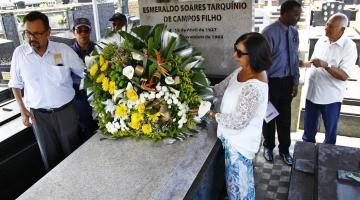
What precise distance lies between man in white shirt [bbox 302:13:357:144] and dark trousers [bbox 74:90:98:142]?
8.03ft

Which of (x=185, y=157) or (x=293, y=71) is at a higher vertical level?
(x=293, y=71)

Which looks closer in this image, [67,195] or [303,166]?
[67,195]

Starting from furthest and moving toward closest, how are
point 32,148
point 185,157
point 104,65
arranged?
1. point 32,148
2. point 104,65
3. point 185,157

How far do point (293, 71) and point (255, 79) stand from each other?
4.69 feet

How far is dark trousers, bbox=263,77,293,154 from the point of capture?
3.31 meters

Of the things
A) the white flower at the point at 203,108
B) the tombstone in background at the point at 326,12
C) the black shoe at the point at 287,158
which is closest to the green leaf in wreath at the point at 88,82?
the white flower at the point at 203,108

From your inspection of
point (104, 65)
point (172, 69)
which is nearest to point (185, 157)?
point (172, 69)

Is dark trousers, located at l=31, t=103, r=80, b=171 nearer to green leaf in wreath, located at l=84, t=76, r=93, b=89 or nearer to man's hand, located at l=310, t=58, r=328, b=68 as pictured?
green leaf in wreath, located at l=84, t=76, r=93, b=89

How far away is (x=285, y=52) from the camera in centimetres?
322

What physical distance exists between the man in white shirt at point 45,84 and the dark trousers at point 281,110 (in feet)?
6.48

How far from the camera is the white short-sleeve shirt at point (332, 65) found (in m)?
3.29

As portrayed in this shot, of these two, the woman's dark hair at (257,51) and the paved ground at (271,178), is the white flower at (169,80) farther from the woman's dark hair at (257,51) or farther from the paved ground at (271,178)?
the paved ground at (271,178)

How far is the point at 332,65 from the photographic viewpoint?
3.38 m

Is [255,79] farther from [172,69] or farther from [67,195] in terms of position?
[67,195]
